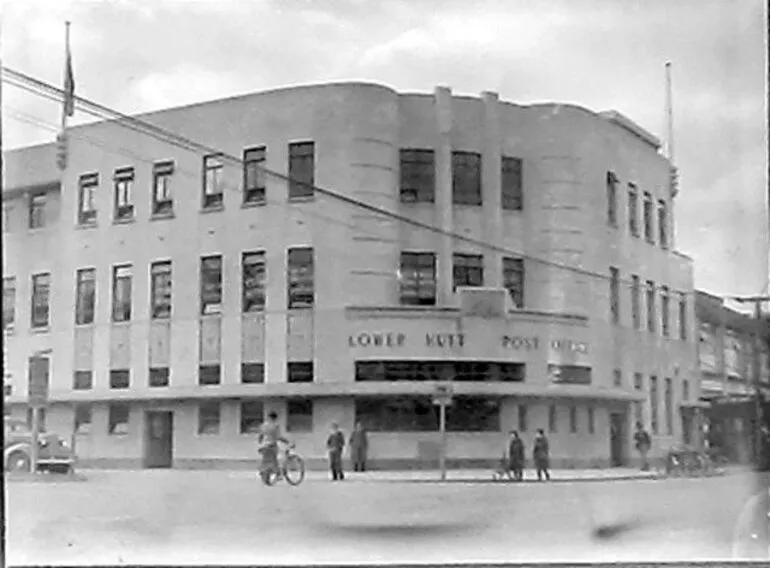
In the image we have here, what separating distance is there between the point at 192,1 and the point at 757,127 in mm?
1607

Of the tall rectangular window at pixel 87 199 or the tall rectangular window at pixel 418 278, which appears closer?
the tall rectangular window at pixel 418 278

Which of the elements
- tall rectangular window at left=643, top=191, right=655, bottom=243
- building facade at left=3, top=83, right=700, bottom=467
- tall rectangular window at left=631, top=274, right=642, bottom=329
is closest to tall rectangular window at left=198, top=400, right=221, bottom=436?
building facade at left=3, top=83, right=700, bottom=467

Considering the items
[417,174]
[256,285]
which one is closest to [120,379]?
[256,285]

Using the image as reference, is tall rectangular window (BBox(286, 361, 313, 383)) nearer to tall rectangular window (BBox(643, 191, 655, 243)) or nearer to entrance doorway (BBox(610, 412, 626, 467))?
entrance doorway (BBox(610, 412, 626, 467))

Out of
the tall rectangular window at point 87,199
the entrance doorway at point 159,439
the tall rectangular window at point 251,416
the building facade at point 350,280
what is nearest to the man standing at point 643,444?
the building facade at point 350,280

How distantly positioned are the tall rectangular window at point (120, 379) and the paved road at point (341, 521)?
234mm

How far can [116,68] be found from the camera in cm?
241

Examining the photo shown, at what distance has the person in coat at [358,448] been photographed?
223 centimetres

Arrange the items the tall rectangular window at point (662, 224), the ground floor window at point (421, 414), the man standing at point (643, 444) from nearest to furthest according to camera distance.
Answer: the ground floor window at point (421, 414), the man standing at point (643, 444), the tall rectangular window at point (662, 224)

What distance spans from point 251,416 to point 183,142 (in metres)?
0.77

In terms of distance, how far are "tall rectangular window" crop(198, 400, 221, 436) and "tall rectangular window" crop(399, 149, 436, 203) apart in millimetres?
730

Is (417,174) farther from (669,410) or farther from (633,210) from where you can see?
(669,410)

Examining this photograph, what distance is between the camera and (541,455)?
228cm

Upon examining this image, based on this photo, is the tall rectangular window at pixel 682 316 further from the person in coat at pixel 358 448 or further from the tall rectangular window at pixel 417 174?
the person in coat at pixel 358 448
